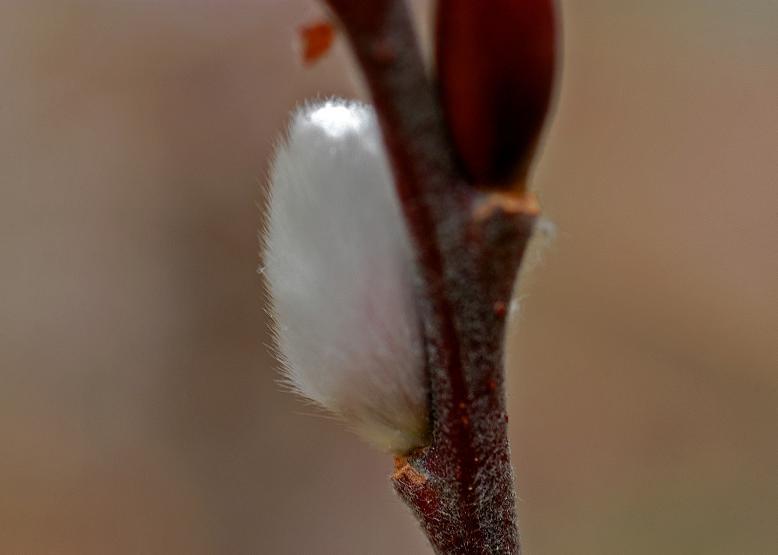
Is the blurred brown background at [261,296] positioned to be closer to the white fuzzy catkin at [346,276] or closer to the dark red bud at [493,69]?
the white fuzzy catkin at [346,276]

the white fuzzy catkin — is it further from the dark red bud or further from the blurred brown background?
the blurred brown background

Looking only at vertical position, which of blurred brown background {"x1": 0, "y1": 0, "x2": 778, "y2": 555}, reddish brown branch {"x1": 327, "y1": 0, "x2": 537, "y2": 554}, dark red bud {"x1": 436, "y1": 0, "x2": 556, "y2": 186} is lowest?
reddish brown branch {"x1": 327, "y1": 0, "x2": 537, "y2": 554}

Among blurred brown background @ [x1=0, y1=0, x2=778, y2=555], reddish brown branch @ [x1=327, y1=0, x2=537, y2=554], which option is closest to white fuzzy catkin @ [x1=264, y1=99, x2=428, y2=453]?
reddish brown branch @ [x1=327, y1=0, x2=537, y2=554]

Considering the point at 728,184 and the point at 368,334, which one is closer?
the point at 368,334

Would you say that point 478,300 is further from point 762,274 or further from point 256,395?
point 762,274

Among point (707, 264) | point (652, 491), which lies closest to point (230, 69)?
point (707, 264)

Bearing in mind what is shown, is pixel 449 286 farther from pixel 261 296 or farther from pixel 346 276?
pixel 261 296

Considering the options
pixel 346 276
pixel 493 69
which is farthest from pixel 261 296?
pixel 493 69
